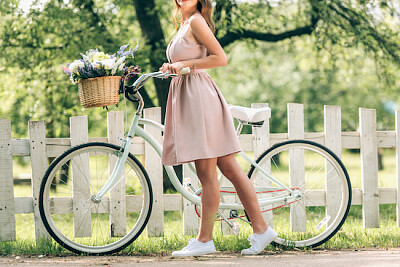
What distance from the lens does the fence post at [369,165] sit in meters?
5.01

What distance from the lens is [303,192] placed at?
4.62 metres

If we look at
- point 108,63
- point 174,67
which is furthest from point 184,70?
point 108,63

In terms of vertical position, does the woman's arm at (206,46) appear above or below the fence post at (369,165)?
above

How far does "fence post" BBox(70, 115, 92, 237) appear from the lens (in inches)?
181

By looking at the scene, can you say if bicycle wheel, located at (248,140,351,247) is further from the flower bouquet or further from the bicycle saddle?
the flower bouquet

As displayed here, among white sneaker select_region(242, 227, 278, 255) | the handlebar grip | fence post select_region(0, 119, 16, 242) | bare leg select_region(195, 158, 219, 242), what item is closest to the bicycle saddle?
bare leg select_region(195, 158, 219, 242)

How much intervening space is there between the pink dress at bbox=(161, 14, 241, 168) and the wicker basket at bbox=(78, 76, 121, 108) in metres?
0.46

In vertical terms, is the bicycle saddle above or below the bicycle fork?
above

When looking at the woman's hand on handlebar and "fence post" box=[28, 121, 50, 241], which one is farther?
"fence post" box=[28, 121, 50, 241]

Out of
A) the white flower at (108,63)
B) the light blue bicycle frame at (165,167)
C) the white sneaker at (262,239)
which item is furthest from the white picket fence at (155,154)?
the white flower at (108,63)

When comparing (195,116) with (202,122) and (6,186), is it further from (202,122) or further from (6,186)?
(6,186)

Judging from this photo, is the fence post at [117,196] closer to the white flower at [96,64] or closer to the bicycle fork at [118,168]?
the bicycle fork at [118,168]

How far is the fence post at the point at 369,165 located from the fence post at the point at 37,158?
9.74 feet

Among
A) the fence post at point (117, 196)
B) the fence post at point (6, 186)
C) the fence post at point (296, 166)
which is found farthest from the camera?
the fence post at point (296, 166)
